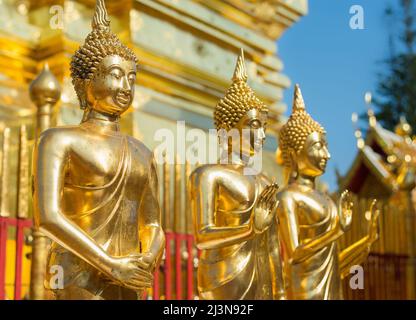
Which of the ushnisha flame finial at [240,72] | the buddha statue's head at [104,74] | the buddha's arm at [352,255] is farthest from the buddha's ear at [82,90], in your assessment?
the buddha's arm at [352,255]

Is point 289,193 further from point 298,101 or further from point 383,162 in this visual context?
point 383,162

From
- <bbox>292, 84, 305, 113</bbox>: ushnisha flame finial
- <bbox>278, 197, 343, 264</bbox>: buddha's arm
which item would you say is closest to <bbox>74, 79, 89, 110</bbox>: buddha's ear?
<bbox>278, 197, 343, 264</bbox>: buddha's arm

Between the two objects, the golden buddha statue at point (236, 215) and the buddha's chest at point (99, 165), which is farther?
the golden buddha statue at point (236, 215)

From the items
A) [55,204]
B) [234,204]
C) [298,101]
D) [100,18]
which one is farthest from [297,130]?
[55,204]

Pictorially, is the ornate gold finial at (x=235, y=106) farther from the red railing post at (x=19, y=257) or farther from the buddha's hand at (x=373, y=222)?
the red railing post at (x=19, y=257)

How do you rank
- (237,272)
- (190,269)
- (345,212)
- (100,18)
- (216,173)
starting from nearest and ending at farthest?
1. (100,18)
2. (237,272)
3. (216,173)
4. (345,212)
5. (190,269)

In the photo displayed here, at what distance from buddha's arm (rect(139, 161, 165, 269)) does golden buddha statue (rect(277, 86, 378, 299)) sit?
112 cm

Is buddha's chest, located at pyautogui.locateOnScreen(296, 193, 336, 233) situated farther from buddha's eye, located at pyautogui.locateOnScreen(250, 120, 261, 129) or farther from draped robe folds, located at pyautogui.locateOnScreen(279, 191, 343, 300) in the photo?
buddha's eye, located at pyautogui.locateOnScreen(250, 120, 261, 129)

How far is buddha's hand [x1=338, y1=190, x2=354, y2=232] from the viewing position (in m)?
3.96

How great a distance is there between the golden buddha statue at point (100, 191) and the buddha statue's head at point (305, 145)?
1374 millimetres

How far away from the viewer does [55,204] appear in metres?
2.73

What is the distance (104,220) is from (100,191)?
0.11 meters

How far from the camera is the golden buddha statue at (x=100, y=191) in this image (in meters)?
2.72
